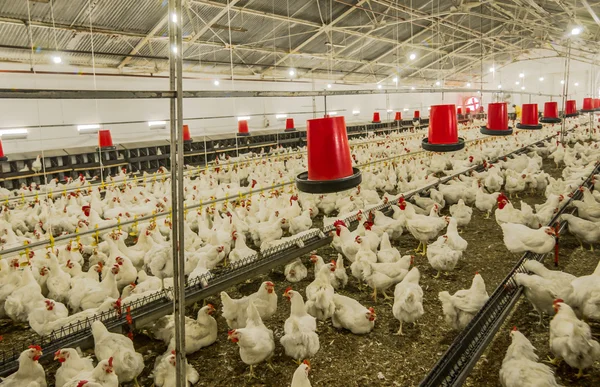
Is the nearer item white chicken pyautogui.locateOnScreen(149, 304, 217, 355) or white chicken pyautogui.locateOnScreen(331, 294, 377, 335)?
white chicken pyautogui.locateOnScreen(149, 304, 217, 355)

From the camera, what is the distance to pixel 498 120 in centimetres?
352

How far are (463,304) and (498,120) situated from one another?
1.81 metres

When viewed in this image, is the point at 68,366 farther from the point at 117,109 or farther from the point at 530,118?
the point at 117,109

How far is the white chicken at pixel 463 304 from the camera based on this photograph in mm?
3016

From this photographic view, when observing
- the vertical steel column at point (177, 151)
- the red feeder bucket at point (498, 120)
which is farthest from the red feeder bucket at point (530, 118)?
the vertical steel column at point (177, 151)

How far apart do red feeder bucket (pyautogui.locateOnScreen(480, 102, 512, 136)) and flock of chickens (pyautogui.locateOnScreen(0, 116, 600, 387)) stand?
129cm

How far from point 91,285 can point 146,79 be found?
11.2m

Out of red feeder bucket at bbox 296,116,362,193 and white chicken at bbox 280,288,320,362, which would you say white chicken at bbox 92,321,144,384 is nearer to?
white chicken at bbox 280,288,320,362

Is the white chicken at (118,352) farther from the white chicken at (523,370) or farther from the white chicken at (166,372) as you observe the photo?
the white chicken at (523,370)

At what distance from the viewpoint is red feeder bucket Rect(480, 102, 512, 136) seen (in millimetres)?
3463

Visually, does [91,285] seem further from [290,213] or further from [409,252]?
[409,252]

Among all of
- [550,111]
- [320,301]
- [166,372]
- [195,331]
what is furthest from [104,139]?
[550,111]

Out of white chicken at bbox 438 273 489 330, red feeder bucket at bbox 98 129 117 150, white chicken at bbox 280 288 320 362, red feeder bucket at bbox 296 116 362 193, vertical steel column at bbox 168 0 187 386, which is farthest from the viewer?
red feeder bucket at bbox 98 129 117 150

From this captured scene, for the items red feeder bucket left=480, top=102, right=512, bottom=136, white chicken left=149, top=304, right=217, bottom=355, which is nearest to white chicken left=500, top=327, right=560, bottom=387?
red feeder bucket left=480, top=102, right=512, bottom=136
